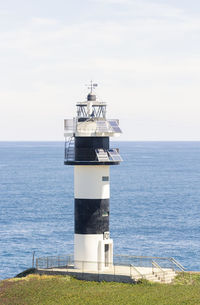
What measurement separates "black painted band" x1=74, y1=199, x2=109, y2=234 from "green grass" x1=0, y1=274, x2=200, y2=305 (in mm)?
3132

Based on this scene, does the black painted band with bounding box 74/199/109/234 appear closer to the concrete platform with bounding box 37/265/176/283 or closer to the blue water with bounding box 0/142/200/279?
the concrete platform with bounding box 37/265/176/283

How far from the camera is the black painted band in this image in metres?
38.7

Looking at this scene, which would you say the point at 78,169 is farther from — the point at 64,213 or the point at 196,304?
the point at 64,213

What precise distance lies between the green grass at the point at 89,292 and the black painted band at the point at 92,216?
3.13 meters

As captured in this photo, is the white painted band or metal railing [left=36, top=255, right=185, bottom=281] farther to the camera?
the white painted band

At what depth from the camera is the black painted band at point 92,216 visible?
38719 millimetres

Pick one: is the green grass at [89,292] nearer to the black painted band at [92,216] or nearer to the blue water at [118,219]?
the black painted band at [92,216]

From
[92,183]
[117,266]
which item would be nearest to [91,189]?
[92,183]

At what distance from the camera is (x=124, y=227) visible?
84250 mm

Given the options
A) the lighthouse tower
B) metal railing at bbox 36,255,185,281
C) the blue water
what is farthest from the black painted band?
the blue water

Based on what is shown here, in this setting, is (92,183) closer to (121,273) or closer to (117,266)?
(117,266)

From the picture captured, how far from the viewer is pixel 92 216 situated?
3869 centimetres

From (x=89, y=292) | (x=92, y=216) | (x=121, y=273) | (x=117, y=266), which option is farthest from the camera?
(x=117, y=266)

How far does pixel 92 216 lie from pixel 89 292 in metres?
5.37
